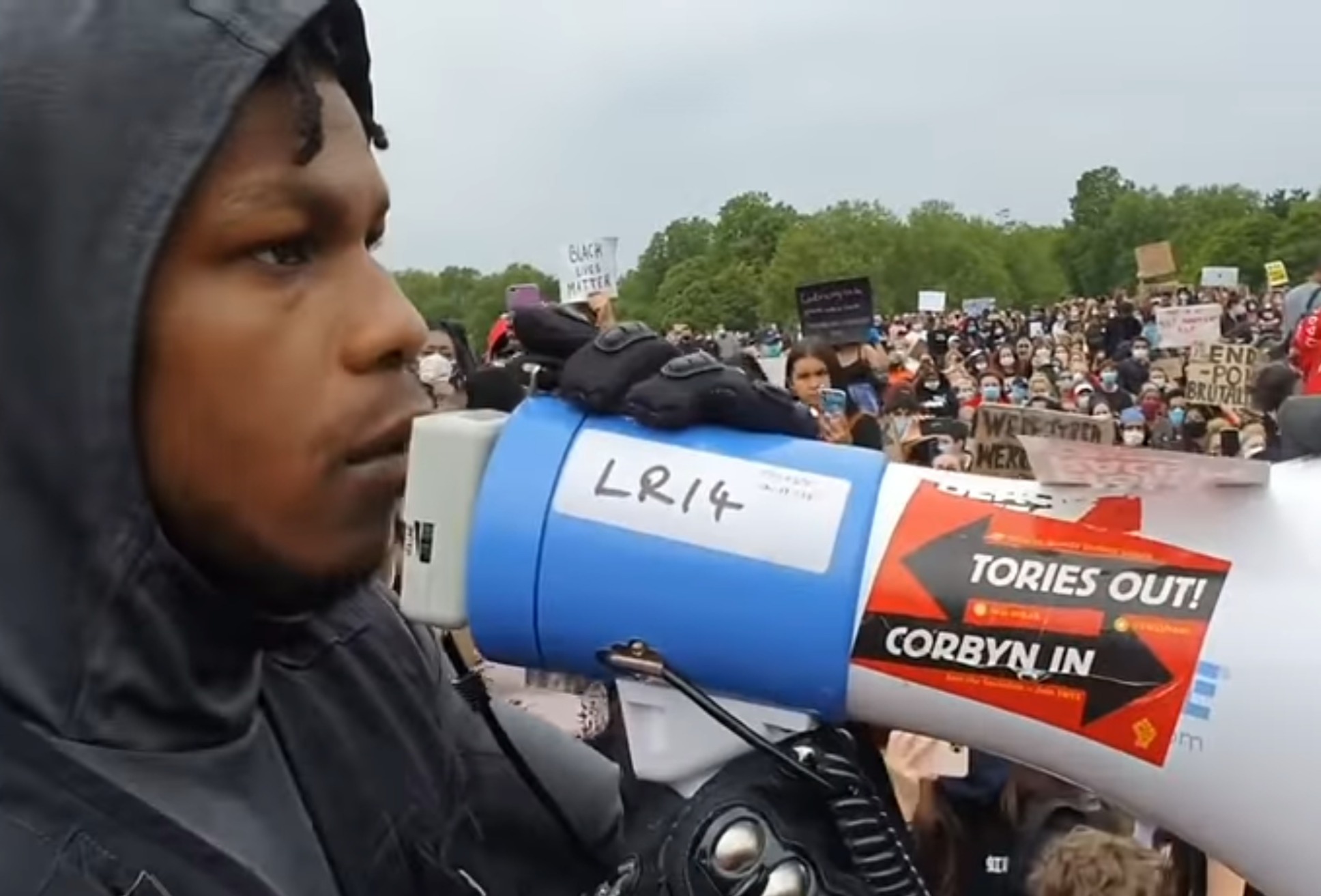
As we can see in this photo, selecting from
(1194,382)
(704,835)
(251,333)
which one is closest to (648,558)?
(704,835)

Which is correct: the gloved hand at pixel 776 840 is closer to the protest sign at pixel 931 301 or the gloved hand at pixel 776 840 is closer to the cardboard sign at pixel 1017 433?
the cardboard sign at pixel 1017 433

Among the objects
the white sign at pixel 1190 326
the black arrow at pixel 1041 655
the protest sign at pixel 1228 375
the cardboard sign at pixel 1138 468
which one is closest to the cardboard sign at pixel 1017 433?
the cardboard sign at pixel 1138 468

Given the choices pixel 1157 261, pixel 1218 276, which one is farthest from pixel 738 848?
pixel 1218 276

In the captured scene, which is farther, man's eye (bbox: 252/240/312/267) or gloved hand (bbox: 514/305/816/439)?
gloved hand (bbox: 514/305/816/439)

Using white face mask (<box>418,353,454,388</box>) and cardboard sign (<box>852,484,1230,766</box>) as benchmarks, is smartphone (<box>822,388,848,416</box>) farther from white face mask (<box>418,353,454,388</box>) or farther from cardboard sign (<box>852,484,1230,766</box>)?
cardboard sign (<box>852,484,1230,766</box>)

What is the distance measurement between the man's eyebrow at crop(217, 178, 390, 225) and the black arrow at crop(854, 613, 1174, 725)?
471 mm

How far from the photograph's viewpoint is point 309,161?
3.17 feet

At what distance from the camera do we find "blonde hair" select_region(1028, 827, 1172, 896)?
2.46 metres

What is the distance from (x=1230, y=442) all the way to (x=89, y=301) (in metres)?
6.65

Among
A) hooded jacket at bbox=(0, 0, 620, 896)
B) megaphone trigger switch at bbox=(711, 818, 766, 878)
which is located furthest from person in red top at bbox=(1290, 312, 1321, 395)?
hooded jacket at bbox=(0, 0, 620, 896)

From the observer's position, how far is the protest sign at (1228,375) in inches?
297

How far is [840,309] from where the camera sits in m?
8.77

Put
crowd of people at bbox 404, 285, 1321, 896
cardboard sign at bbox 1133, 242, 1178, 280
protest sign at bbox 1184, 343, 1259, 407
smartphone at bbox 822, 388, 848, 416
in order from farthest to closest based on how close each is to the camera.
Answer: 1. cardboard sign at bbox 1133, 242, 1178, 280
2. protest sign at bbox 1184, 343, 1259, 407
3. smartphone at bbox 822, 388, 848, 416
4. crowd of people at bbox 404, 285, 1321, 896

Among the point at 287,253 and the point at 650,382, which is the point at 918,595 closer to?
the point at 650,382
